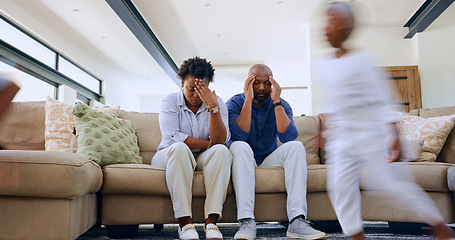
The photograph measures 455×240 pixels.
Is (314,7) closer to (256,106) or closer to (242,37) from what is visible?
(242,37)

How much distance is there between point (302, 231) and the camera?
71.8 inches

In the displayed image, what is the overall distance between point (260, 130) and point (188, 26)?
4.39m

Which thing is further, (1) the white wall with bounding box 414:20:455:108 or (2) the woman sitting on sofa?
(1) the white wall with bounding box 414:20:455:108

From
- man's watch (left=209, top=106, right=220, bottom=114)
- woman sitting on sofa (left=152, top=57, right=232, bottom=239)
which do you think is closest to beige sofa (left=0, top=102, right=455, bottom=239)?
woman sitting on sofa (left=152, top=57, right=232, bottom=239)

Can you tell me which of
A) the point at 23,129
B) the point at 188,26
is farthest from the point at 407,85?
the point at 23,129

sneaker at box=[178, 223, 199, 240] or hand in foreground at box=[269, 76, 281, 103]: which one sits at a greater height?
hand in foreground at box=[269, 76, 281, 103]

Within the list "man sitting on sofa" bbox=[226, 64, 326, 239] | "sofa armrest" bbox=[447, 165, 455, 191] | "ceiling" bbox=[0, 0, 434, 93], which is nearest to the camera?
"man sitting on sofa" bbox=[226, 64, 326, 239]

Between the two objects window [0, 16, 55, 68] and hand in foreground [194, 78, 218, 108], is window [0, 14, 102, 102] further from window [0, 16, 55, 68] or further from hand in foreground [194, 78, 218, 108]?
hand in foreground [194, 78, 218, 108]

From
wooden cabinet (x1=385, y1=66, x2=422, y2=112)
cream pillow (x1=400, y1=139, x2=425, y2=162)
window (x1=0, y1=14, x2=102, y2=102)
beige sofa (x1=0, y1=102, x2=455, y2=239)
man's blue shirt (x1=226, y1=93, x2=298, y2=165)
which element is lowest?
beige sofa (x1=0, y1=102, x2=455, y2=239)

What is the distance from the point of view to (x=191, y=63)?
7.19 feet

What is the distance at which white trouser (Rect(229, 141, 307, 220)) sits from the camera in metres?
1.87

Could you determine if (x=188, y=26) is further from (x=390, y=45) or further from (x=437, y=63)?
(x=437, y=63)

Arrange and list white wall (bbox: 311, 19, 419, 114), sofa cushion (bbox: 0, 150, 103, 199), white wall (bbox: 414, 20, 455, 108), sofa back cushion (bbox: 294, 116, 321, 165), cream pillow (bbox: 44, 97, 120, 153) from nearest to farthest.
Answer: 1. sofa cushion (bbox: 0, 150, 103, 199)
2. cream pillow (bbox: 44, 97, 120, 153)
3. sofa back cushion (bbox: 294, 116, 321, 165)
4. white wall (bbox: 414, 20, 455, 108)
5. white wall (bbox: 311, 19, 419, 114)

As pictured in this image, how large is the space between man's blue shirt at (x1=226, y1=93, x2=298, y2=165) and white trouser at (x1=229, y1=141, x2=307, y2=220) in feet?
0.75
